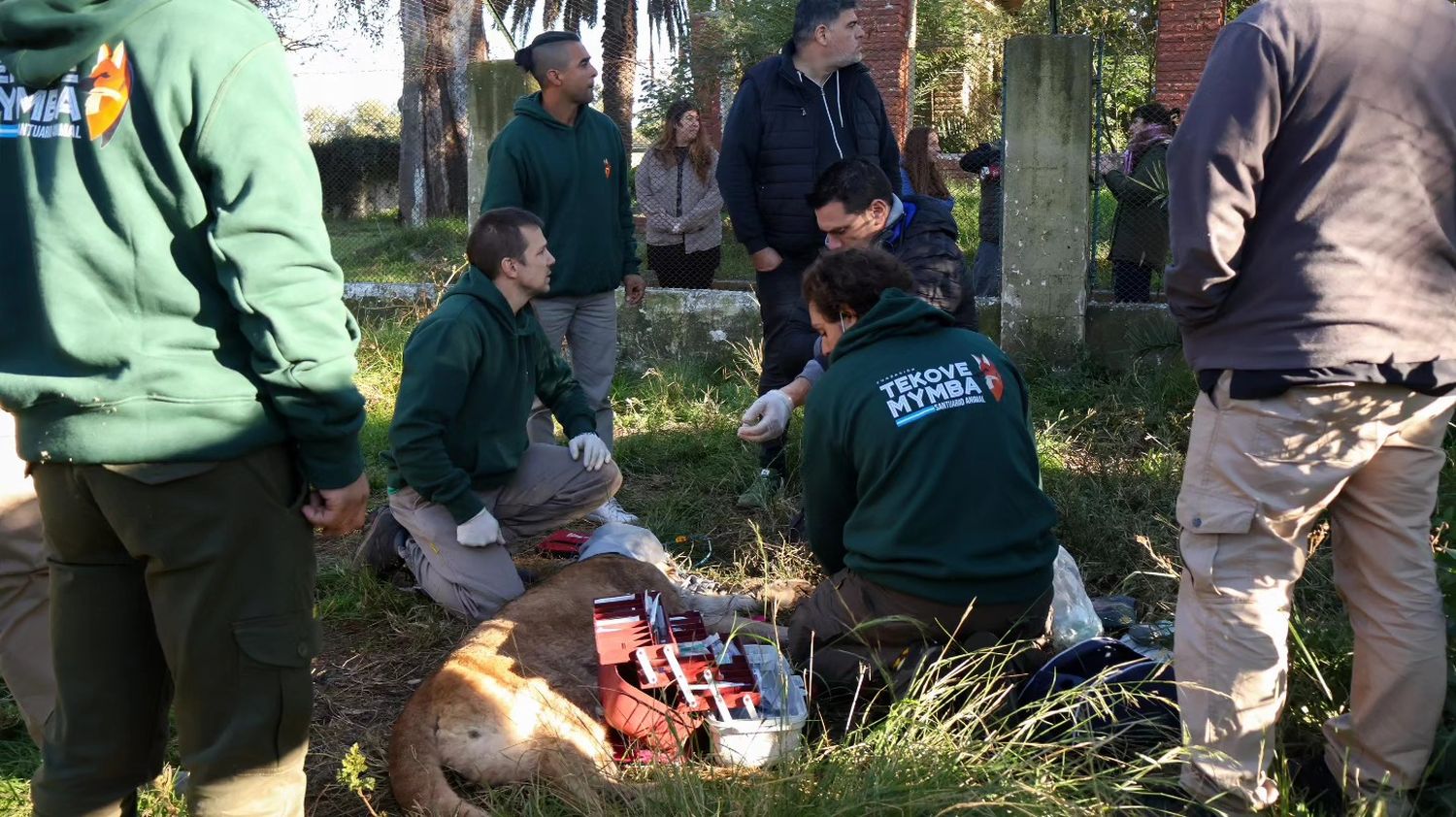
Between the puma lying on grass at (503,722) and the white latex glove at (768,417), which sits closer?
the puma lying on grass at (503,722)

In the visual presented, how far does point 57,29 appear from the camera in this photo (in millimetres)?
2020

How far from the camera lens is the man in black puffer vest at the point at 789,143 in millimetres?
5387

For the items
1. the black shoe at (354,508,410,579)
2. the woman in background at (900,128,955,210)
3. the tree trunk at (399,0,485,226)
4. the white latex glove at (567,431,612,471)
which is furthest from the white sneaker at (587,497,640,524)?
the tree trunk at (399,0,485,226)

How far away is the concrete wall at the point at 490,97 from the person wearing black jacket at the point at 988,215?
9.92ft

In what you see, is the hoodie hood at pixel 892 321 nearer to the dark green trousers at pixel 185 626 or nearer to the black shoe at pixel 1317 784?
the black shoe at pixel 1317 784

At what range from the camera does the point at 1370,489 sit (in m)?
2.53

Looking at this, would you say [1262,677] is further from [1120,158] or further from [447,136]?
[447,136]

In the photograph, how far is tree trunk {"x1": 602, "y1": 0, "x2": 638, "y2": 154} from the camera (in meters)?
10.3

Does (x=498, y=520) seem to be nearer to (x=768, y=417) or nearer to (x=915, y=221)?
(x=768, y=417)

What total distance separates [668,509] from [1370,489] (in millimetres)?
3058

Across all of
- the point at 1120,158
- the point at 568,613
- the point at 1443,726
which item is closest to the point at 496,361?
the point at 568,613

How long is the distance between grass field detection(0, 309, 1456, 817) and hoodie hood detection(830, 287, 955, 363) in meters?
0.85

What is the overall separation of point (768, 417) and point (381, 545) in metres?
1.45

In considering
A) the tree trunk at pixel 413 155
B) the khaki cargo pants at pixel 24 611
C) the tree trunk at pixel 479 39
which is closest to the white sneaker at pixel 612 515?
the khaki cargo pants at pixel 24 611
